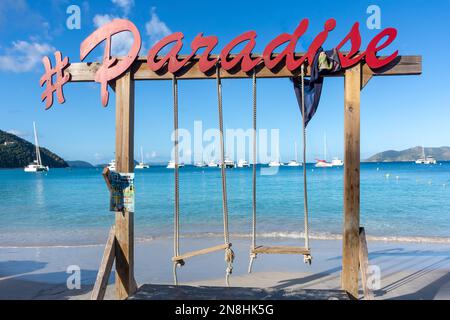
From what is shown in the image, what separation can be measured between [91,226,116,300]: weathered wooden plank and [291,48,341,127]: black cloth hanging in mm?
2751

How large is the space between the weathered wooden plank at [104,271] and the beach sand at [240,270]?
6.79ft

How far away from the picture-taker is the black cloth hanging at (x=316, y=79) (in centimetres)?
438

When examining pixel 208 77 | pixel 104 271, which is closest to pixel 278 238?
pixel 208 77

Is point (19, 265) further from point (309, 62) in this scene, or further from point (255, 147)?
point (309, 62)

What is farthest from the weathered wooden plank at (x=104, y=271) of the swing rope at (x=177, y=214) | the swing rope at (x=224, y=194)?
the swing rope at (x=224, y=194)

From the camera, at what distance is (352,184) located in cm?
432

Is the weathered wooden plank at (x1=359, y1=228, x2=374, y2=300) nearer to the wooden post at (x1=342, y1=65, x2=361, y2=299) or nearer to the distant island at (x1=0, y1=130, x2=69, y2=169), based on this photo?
the wooden post at (x1=342, y1=65, x2=361, y2=299)

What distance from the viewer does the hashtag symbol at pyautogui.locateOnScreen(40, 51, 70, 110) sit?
466cm

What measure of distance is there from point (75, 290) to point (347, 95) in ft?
17.5

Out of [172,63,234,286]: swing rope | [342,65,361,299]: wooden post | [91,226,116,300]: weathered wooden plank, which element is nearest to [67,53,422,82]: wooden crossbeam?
[172,63,234,286]: swing rope

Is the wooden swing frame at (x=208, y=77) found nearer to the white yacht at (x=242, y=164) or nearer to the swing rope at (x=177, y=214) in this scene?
the swing rope at (x=177, y=214)

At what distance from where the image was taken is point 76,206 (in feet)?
78.1
